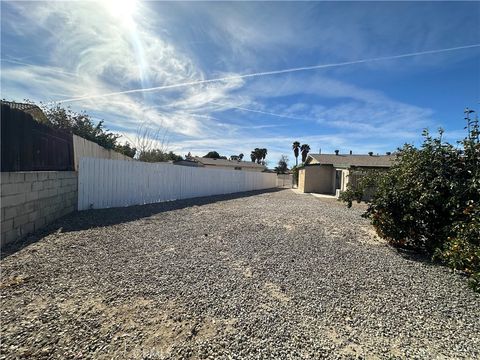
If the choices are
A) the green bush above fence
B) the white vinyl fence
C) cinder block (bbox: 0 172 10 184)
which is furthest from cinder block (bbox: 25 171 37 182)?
the green bush above fence

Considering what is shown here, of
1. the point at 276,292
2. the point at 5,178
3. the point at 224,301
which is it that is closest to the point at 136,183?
the point at 5,178

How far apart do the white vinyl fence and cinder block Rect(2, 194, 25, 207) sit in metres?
2.97

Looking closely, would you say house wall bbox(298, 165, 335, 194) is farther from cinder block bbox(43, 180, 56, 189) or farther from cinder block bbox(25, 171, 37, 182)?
cinder block bbox(25, 171, 37, 182)

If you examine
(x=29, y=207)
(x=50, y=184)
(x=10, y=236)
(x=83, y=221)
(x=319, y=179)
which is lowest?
(x=83, y=221)

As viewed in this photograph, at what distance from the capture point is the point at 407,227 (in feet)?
17.6

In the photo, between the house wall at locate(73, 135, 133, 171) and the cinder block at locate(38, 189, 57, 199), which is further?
the house wall at locate(73, 135, 133, 171)

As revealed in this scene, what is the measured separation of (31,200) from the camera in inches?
203

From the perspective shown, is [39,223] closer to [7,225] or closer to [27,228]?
[27,228]

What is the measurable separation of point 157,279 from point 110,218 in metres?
4.48

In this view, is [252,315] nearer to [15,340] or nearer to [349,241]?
[15,340]

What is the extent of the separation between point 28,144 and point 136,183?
503cm

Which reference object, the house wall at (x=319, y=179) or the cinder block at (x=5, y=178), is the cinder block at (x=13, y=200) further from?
the house wall at (x=319, y=179)

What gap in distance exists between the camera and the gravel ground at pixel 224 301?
231cm

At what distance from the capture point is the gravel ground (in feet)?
7.57
